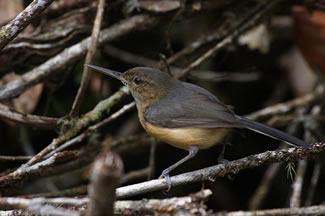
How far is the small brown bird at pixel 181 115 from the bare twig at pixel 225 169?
163 millimetres

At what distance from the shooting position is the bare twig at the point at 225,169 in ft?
10.2

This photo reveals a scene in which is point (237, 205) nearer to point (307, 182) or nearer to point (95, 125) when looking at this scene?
point (307, 182)

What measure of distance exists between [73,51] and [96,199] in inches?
110

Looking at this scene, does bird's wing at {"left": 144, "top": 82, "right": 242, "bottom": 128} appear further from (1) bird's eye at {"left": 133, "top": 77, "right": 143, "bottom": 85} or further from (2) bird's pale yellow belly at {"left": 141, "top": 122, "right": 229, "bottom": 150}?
(1) bird's eye at {"left": 133, "top": 77, "right": 143, "bottom": 85}

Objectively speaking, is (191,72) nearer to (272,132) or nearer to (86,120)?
(86,120)

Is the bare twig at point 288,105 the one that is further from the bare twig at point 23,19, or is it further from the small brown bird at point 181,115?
the bare twig at point 23,19

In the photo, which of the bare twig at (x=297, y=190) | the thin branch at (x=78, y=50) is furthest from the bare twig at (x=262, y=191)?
the thin branch at (x=78, y=50)

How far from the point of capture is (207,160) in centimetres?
621

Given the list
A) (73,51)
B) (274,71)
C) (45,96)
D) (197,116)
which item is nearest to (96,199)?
(197,116)

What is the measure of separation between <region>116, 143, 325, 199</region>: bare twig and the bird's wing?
456 millimetres

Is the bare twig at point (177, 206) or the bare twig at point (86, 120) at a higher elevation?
the bare twig at point (86, 120)

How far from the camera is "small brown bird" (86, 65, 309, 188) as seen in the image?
3.82 metres

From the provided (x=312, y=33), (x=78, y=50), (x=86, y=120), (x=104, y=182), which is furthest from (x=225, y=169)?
(x=312, y=33)

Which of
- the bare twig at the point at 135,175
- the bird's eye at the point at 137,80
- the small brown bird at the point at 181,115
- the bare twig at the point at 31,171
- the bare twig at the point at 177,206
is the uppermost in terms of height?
the bird's eye at the point at 137,80
